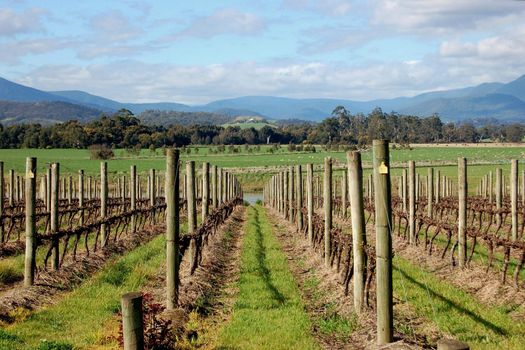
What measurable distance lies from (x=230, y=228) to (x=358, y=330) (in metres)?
16.4

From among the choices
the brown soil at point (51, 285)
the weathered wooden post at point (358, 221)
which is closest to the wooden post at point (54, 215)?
the brown soil at point (51, 285)

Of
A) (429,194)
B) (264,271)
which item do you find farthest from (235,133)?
(264,271)

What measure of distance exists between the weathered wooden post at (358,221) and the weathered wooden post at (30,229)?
6281mm

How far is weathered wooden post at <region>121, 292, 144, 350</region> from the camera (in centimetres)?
651

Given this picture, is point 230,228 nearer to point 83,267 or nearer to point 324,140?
point 83,267


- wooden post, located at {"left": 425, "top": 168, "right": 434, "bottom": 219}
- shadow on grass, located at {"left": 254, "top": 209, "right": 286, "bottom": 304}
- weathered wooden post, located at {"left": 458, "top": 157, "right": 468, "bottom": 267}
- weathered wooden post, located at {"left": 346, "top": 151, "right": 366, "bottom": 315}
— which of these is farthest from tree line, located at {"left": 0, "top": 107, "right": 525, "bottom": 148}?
weathered wooden post, located at {"left": 346, "top": 151, "right": 366, "bottom": 315}

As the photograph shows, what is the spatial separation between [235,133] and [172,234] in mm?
126544

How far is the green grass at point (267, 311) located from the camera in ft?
28.9

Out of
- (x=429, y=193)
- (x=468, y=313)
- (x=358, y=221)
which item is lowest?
(x=468, y=313)

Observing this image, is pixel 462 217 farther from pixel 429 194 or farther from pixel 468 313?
pixel 429 194

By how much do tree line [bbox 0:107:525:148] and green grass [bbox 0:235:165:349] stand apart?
7642cm

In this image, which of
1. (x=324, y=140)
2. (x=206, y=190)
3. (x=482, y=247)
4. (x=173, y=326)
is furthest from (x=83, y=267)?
(x=324, y=140)

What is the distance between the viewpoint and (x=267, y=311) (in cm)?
1065

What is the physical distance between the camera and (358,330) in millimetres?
9289
